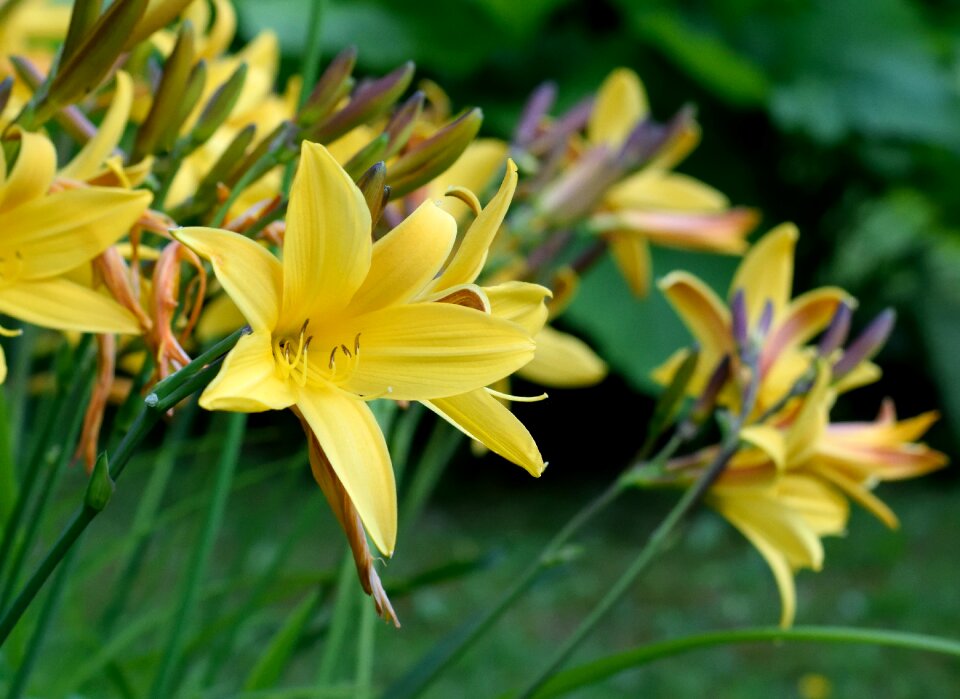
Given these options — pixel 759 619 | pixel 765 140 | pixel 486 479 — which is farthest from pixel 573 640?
pixel 765 140

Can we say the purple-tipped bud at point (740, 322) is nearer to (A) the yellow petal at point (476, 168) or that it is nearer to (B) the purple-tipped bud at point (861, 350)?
(B) the purple-tipped bud at point (861, 350)

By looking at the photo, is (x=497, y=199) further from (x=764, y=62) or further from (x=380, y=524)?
(x=764, y=62)

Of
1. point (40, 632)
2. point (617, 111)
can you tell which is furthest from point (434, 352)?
point (617, 111)

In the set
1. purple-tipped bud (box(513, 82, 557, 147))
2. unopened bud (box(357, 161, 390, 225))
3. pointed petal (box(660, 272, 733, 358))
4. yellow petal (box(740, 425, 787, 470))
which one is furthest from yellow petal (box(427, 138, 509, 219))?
unopened bud (box(357, 161, 390, 225))

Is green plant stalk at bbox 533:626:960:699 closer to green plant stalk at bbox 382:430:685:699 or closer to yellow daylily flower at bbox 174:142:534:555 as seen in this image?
Result: green plant stalk at bbox 382:430:685:699

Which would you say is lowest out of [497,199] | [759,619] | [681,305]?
[759,619]

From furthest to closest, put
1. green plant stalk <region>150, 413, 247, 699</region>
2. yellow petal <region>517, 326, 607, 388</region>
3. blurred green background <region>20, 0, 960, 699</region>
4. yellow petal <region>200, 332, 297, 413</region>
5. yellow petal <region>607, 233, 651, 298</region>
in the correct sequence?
blurred green background <region>20, 0, 960, 699</region>, yellow petal <region>607, 233, 651, 298</region>, yellow petal <region>517, 326, 607, 388</region>, green plant stalk <region>150, 413, 247, 699</region>, yellow petal <region>200, 332, 297, 413</region>
